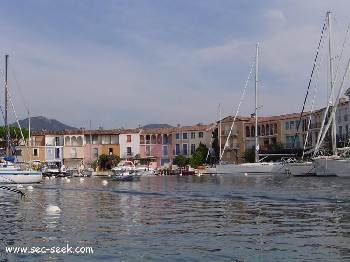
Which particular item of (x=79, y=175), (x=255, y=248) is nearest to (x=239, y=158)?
(x=79, y=175)

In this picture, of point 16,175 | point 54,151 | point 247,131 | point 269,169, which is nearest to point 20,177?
point 16,175

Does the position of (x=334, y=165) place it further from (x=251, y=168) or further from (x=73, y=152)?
(x=73, y=152)

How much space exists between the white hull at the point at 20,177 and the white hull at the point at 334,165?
115 ft

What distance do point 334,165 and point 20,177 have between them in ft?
123

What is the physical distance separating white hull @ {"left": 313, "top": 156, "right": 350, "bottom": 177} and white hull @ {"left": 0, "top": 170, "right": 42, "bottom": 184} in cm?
3513

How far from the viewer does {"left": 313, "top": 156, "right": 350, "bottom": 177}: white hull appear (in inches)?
2630

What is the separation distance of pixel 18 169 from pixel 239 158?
2658 inches

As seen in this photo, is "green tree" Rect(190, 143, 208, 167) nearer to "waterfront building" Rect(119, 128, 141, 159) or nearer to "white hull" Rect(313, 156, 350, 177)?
"waterfront building" Rect(119, 128, 141, 159)

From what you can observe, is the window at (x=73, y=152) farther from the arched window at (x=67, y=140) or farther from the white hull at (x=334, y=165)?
the white hull at (x=334, y=165)

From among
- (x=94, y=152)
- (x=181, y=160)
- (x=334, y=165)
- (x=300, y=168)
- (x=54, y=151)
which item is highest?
(x=54, y=151)

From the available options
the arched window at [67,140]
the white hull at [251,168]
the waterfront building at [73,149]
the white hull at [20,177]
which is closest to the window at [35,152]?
the waterfront building at [73,149]

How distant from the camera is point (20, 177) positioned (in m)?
61.5

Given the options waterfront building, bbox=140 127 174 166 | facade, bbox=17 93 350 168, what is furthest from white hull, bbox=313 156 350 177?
waterfront building, bbox=140 127 174 166

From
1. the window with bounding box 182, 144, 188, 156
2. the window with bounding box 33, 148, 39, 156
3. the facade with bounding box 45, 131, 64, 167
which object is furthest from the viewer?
the facade with bounding box 45, 131, 64, 167
